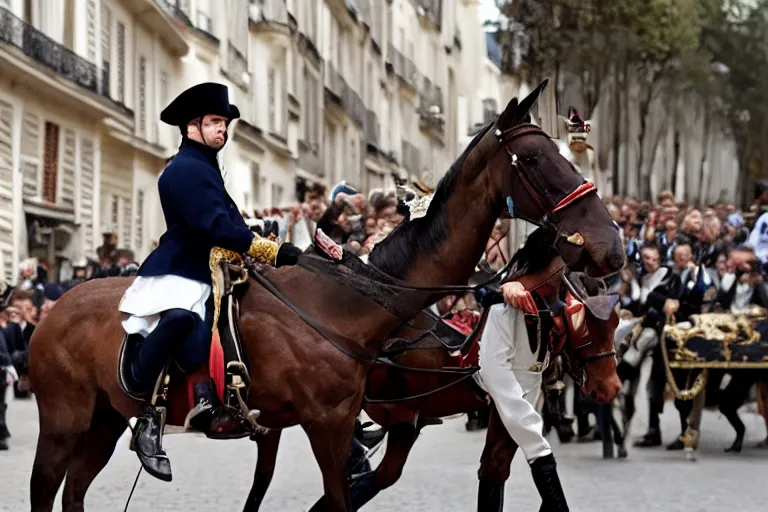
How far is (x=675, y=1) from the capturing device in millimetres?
47500

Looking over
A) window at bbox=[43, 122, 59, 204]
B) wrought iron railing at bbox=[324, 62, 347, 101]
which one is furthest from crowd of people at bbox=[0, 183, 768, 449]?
wrought iron railing at bbox=[324, 62, 347, 101]

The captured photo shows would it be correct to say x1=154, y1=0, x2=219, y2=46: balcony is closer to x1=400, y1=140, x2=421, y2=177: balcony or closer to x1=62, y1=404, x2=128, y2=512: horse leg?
x1=62, y1=404, x2=128, y2=512: horse leg

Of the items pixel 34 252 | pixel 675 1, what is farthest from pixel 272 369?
pixel 675 1

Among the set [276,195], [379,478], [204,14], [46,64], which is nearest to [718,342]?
[379,478]

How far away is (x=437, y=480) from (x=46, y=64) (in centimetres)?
1565

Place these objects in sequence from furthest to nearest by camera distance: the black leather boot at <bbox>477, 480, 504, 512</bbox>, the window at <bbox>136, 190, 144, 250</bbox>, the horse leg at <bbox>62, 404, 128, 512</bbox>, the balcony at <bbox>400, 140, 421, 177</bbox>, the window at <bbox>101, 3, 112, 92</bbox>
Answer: the balcony at <bbox>400, 140, 421, 177</bbox> → the window at <bbox>136, 190, 144, 250</bbox> → the window at <bbox>101, 3, 112, 92</bbox> → the black leather boot at <bbox>477, 480, 504, 512</bbox> → the horse leg at <bbox>62, 404, 128, 512</bbox>

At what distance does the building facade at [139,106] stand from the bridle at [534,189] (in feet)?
14.0

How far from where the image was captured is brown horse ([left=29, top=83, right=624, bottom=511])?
7383mm

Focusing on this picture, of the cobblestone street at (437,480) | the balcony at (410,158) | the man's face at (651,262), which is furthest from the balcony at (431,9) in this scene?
the cobblestone street at (437,480)

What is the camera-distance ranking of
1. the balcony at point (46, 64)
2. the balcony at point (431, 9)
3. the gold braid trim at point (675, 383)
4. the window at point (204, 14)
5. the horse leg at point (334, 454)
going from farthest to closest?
the balcony at point (431, 9) → the window at point (204, 14) → the balcony at point (46, 64) → the gold braid trim at point (675, 383) → the horse leg at point (334, 454)

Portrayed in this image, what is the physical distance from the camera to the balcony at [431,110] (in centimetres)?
6162

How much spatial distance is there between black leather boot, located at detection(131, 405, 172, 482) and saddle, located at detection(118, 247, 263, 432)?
8cm

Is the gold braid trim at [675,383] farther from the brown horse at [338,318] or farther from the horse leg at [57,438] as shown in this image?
the horse leg at [57,438]

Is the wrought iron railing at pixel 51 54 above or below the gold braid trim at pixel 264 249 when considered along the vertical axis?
above
